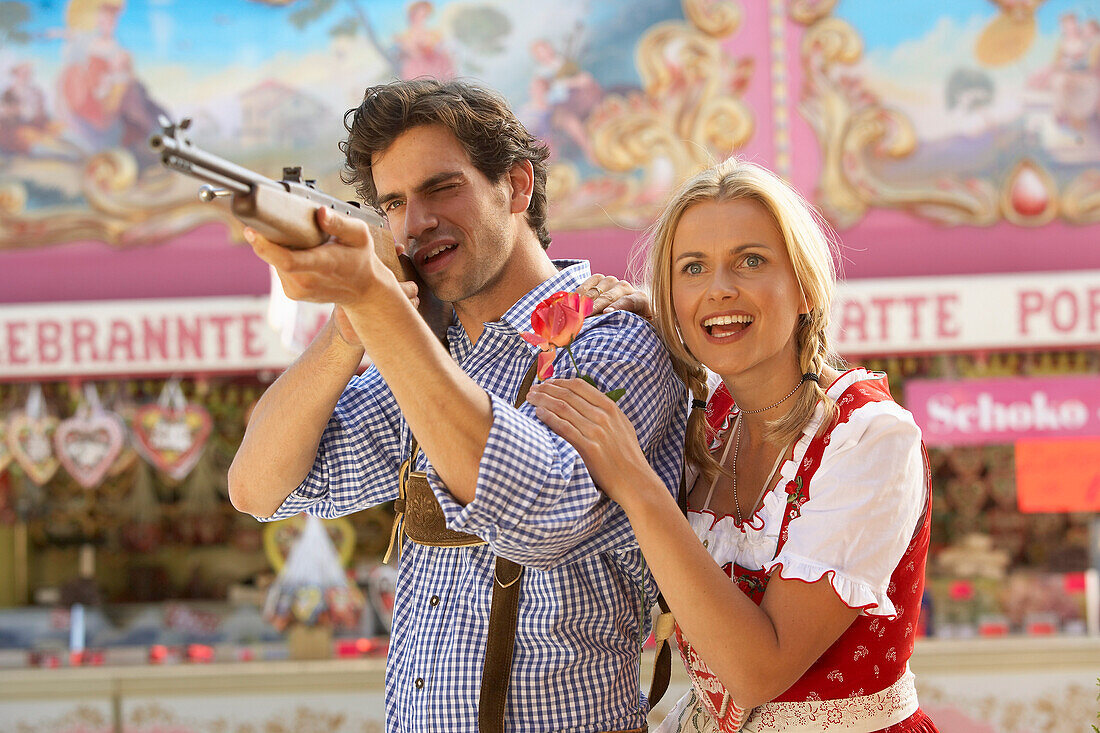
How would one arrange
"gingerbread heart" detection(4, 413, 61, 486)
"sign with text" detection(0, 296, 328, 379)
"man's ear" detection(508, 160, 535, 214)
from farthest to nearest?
"gingerbread heart" detection(4, 413, 61, 486), "sign with text" detection(0, 296, 328, 379), "man's ear" detection(508, 160, 535, 214)

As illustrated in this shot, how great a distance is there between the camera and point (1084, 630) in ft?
14.6

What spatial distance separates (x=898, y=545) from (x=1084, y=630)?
357 centimetres

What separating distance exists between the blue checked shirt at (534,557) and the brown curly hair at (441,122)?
274mm

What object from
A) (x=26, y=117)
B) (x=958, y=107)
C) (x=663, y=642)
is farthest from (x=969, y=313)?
(x=26, y=117)

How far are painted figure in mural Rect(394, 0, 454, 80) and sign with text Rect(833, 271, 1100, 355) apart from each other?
2.06 meters

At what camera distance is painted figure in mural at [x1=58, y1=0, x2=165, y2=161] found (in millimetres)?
4605

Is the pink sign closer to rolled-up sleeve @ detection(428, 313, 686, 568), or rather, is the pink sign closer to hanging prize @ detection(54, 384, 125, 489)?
rolled-up sleeve @ detection(428, 313, 686, 568)

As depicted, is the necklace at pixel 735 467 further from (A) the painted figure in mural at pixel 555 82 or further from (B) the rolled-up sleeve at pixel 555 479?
(A) the painted figure in mural at pixel 555 82

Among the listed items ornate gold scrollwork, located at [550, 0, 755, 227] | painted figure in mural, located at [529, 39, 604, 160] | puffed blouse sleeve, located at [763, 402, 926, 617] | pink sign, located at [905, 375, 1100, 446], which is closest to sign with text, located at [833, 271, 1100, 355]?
pink sign, located at [905, 375, 1100, 446]

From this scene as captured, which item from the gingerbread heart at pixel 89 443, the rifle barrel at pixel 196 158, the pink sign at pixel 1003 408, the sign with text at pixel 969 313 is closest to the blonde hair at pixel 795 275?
the rifle barrel at pixel 196 158

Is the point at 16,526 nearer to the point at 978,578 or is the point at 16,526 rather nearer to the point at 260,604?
the point at 260,604

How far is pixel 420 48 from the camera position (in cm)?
459

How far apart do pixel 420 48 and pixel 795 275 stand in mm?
3351

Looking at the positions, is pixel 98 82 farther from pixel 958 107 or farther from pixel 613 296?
pixel 958 107
